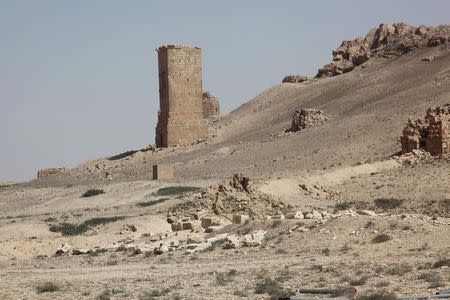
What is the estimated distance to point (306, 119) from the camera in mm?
51094

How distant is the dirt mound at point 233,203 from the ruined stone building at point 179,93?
79.8ft

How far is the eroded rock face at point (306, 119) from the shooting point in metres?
50.9

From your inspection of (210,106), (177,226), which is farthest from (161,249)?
(210,106)

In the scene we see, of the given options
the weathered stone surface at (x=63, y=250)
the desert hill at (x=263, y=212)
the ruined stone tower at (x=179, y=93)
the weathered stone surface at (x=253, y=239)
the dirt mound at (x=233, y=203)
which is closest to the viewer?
the desert hill at (x=263, y=212)

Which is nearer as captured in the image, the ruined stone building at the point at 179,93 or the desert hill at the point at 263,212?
the desert hill at the point at 263,212

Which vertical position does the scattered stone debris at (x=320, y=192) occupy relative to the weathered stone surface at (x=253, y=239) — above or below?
above

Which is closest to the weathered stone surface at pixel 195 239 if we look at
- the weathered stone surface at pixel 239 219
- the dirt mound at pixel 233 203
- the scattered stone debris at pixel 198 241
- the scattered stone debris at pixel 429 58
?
the scattered stone debris at pixel 198 241

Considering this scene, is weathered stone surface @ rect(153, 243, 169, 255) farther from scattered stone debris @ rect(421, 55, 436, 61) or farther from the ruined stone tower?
scattered stone debris @ rect(421, 55, 436, 61)

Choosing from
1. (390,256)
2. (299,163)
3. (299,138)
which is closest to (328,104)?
(299,138)

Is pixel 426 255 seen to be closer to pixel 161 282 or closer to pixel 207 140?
pixel 161 282

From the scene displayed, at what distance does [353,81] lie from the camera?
2418 inches

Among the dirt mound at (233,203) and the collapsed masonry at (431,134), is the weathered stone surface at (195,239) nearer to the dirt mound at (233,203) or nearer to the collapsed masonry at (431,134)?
the dirt mound at (233,203)

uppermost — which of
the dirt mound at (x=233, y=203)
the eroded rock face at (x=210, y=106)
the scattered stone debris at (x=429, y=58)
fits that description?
the scattered stone debris at (x=429, y=58)

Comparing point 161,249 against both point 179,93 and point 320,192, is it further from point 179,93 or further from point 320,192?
point 179,93
